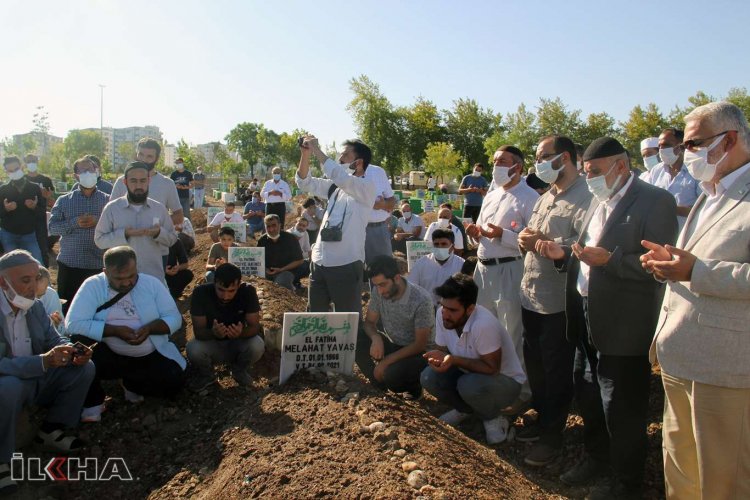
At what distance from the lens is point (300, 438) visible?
3.41m

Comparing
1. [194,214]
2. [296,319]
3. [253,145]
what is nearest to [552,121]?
[194,214]

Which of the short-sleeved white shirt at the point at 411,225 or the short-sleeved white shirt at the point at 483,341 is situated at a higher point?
the short-sleeved white shirt at the point at 411,225

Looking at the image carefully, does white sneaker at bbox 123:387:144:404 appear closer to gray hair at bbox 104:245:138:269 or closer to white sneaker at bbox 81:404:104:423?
white sneaker at bbox 81:404:104:423

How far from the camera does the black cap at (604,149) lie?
3.25 metres

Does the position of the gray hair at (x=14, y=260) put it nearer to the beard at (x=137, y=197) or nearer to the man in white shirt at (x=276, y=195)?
the beard at (x=137, y=197)

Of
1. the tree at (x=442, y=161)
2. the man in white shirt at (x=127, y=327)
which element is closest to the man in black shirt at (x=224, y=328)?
the man in white shirt at (x=127, y=327)

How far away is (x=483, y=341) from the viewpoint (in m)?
4.21

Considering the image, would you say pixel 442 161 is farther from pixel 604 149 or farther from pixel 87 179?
pixel 604 149

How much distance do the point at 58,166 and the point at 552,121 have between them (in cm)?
4173

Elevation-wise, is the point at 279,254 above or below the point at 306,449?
above

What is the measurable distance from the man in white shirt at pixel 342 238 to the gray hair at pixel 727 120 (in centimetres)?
252

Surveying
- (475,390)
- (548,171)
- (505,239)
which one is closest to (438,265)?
(505,239)

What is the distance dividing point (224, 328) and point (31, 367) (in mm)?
1516

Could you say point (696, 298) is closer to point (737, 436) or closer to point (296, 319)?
point (737, 436)
